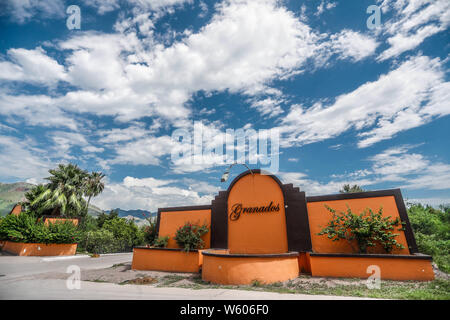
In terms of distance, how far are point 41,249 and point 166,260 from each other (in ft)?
58.2

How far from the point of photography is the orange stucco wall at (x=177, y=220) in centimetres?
1601

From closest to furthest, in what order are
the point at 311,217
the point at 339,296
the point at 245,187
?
the point at 339,296
the point at 311,217
the point at 245,187

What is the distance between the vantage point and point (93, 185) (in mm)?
31656

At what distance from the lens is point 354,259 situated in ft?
32.9

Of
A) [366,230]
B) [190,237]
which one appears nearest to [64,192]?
[190,237]

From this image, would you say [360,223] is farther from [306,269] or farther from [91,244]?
[91,244]

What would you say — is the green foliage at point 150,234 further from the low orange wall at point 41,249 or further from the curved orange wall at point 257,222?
the low orange wall at point 41,249

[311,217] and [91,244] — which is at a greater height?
[311,217]

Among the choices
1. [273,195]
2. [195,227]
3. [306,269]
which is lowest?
[306,269]

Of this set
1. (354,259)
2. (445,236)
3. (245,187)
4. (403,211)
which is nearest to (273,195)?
(245,187)

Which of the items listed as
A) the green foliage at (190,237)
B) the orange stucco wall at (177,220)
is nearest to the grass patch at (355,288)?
the green foliage at (190,237)

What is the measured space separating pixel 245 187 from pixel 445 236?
65.8 ft

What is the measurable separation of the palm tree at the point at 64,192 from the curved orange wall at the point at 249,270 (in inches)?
969

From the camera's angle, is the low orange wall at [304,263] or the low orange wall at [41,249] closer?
the low orange wall at [304,263]
